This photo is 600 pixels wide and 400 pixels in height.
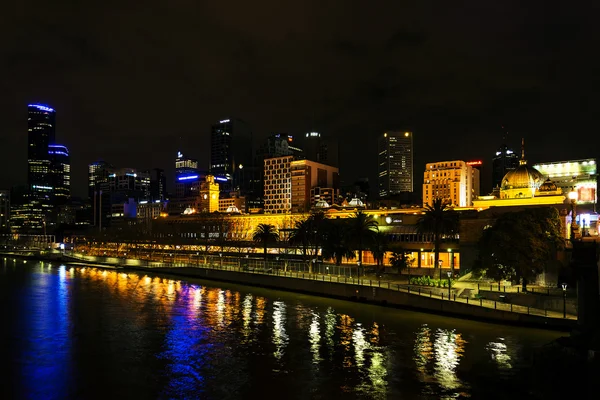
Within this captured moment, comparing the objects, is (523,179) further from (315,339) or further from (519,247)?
(315,339)

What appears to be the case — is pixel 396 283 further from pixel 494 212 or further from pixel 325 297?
pixel 494 212

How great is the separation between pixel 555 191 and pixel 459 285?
2037 inches

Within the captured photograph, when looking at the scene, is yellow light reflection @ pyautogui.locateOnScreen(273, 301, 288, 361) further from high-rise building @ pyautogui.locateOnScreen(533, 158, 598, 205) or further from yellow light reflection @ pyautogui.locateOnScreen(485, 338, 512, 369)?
high-rise building @ pyautogui.locateOnScreen(533, 158, 598, 205)

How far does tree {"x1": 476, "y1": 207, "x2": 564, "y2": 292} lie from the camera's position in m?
55.6

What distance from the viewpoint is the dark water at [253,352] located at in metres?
31.2

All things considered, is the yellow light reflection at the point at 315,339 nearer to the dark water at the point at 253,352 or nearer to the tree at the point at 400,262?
the dark water at the point at 253,352

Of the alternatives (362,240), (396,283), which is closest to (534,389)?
(396,283)

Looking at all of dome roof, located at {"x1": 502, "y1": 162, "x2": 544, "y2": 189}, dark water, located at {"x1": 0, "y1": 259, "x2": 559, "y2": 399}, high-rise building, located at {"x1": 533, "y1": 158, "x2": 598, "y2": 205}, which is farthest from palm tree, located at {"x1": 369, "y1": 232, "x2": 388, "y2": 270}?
high-rise building, located at {"x1": 533, "y1": 158, "x2": 598, "y2": 205}

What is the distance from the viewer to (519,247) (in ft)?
184

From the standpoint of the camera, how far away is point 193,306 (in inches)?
2458

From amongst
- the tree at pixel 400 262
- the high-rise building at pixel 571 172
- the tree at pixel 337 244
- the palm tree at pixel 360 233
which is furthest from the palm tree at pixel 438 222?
the high-rise building at pixel 571 172

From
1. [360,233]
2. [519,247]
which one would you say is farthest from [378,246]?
[519,247]

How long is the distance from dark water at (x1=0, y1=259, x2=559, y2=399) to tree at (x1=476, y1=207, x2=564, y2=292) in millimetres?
10729

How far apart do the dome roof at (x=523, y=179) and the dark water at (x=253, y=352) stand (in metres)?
65.0
